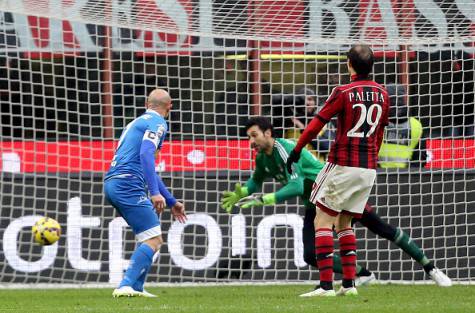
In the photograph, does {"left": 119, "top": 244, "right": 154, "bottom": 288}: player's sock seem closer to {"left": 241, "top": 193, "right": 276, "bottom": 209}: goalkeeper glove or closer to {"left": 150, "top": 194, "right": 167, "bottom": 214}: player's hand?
{"left": 150, "top": 194, "right": 167, "bottom": 214}: player's hand

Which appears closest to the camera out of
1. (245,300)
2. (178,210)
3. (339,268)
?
(245,300)

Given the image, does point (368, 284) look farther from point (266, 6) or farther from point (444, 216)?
point (266, 6)

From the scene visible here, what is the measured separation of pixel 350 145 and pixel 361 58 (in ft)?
2.20

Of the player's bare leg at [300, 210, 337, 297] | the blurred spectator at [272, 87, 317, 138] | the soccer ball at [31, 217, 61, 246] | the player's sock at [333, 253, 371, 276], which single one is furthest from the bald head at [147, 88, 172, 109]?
the blurred spectator at [272, 87, 317, 138]

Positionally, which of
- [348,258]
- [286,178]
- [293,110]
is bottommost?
[348,258]

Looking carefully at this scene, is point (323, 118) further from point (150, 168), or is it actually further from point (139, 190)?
point (139, 190)

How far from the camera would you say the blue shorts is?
9.82m

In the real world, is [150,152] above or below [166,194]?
above

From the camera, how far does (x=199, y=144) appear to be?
44.0ft

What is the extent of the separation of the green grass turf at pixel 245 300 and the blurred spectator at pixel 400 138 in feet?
6.69

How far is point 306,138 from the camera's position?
29.3 ft

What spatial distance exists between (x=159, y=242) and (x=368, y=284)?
9.05 feet

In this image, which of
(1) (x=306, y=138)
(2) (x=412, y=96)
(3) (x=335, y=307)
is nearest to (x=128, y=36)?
(2) (x=412, y=96)

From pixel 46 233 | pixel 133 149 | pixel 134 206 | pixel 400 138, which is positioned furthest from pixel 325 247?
pixel 400 138
